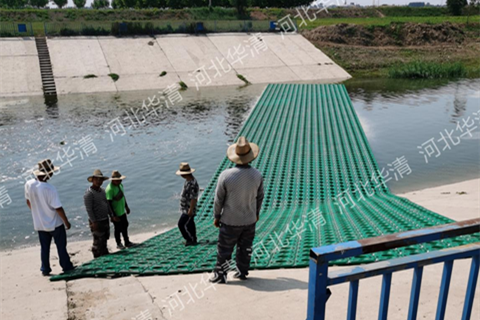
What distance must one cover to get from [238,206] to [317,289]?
2278mm

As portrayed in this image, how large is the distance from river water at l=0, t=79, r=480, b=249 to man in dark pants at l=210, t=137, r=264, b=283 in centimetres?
409

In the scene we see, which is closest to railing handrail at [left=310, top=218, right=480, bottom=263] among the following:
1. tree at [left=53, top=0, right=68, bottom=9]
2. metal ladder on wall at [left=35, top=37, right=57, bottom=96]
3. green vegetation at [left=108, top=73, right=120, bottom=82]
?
metal ladder on wall at [left=35, top=37, right=57, bottom=96]

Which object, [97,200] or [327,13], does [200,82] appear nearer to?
[97,200]

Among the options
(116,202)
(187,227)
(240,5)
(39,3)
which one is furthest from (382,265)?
(39,3)

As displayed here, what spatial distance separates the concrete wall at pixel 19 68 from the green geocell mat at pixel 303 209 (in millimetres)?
15638

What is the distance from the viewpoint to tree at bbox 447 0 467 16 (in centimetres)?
6438

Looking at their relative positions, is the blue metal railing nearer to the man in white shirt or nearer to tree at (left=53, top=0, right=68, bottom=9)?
the man in white shirt

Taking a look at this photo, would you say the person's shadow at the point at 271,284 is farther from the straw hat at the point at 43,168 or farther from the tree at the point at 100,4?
the tree at the point at 100,4

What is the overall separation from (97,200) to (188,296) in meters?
2.58

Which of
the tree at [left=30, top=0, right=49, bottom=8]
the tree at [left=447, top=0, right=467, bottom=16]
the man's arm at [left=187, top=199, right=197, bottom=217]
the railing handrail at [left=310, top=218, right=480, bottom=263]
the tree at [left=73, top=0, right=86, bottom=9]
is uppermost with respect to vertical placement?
the tree at [left=73, top=0, right=86, bottom=9]

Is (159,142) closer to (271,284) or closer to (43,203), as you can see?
(43,203)

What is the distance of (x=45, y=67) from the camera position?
2705 cm

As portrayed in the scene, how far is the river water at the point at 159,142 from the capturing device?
9.84 meters

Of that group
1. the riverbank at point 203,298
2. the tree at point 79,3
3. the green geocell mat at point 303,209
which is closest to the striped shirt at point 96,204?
the green geocell mat at point 303,209
